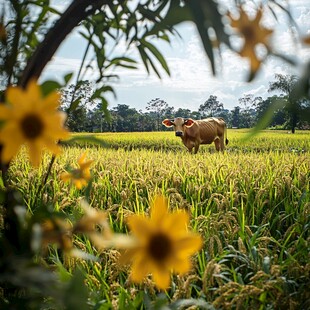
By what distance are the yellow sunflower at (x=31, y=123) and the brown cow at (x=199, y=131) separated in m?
9.63

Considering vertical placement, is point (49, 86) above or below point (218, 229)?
above

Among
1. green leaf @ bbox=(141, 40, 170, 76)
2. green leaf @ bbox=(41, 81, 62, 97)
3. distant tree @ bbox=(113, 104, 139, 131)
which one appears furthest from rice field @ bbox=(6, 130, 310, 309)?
distant tree @ bbox=(113, 104, 139, 131)

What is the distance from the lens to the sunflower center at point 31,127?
0.44 m

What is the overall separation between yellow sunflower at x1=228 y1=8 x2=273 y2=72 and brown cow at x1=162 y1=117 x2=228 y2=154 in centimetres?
963

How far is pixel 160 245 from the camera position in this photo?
438mm

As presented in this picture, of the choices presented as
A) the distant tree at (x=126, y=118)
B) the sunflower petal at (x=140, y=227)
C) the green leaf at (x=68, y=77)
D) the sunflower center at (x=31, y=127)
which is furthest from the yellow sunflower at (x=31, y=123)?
the distant tree at (x=126, y=118)

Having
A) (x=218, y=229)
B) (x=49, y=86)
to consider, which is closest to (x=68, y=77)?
(x=49, y=86)

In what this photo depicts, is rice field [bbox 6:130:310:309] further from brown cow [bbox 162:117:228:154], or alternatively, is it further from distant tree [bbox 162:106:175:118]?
distant tree [bbox 162:106:175:118]

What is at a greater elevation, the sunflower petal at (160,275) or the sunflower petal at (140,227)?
the sunflower petal at (140,227)

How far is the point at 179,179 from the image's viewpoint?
3145 mm

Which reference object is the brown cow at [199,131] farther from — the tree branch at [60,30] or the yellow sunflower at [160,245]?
the yellow sunflower at [160,245]

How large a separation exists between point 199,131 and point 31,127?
1111cm

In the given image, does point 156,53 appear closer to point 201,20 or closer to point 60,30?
Answer: point 60,30

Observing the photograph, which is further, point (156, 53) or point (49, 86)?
point (156, 53)
